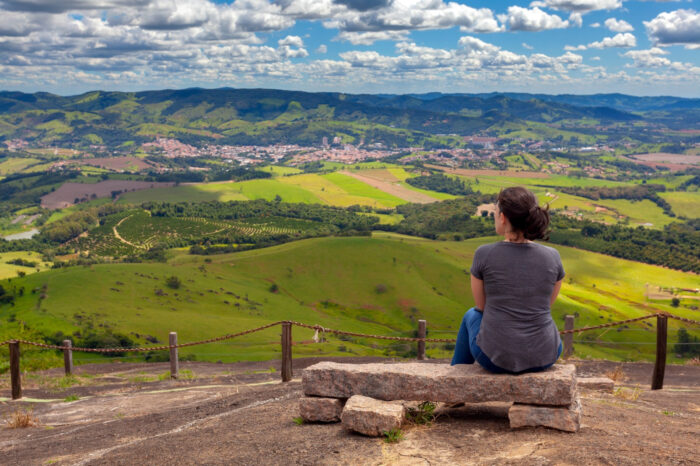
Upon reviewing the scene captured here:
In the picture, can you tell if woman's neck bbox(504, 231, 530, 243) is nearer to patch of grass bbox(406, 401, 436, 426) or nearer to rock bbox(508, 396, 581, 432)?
rock bbox(508, 396, 581, 432)

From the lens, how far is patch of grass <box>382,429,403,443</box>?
6810mm

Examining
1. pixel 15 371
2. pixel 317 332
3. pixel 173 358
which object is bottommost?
pixel 173 358

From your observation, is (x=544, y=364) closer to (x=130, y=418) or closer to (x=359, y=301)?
(x=130, y=418)

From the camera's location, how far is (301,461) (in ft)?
21.6

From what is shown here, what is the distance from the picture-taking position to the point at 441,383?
7242 millimetres

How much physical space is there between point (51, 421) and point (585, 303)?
82211mm

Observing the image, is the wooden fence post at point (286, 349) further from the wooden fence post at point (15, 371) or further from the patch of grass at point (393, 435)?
the wooden fence post at point (15, 371)

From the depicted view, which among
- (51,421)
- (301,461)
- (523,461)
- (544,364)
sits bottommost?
(51,421)

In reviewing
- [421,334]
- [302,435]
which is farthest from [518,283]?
[421,334]

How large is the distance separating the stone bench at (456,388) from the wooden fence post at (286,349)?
4.50 m

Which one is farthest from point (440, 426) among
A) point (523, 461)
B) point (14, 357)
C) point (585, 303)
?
point (585, 303)

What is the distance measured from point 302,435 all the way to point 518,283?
3.70 meters

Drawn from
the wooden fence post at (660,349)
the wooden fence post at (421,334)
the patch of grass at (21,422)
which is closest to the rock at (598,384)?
the wooden fence post at (660,349)

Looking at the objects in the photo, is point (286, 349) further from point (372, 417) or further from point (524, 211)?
point (524, 211)
